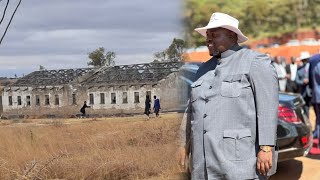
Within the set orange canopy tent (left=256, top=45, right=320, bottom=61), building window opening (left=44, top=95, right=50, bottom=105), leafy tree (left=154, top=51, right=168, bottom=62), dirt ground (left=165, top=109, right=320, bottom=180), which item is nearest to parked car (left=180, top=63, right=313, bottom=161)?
dirt ground (left=165, top=109, right=320, bottom=180)

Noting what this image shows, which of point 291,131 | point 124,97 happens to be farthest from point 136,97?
point 291,131

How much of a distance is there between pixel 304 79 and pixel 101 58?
2030 millimetres

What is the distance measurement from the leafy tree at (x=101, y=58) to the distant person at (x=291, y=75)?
1407 millimetres

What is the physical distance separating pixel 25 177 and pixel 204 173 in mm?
2740

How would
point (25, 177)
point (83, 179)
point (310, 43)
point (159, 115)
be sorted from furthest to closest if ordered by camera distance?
point (83, 179)
point (25, 177)
point (159, 115)
point (310, 43)

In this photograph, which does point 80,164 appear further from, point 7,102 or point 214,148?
point 214,148

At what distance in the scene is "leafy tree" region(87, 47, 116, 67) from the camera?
4613 mm

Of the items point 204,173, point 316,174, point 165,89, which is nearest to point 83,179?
point 165,89

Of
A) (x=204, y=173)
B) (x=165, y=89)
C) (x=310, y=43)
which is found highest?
(x=310, y=43)

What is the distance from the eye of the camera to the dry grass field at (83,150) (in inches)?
191

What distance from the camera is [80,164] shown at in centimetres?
520

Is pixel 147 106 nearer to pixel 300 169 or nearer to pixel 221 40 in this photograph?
pixel 300 169

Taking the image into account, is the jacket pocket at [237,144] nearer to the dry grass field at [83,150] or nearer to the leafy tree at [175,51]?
the leafy tree at [175,51]

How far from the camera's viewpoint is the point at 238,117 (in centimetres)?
229
